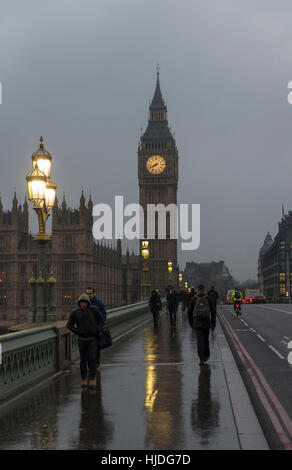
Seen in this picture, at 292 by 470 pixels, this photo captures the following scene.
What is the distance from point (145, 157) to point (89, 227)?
159 ft

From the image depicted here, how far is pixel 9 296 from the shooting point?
116 meters

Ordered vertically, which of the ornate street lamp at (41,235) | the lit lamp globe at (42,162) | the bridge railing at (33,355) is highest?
the lit lamp globe at (42,162)

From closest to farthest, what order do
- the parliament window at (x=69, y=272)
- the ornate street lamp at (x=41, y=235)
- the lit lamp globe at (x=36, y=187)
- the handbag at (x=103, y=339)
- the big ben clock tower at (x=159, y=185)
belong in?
the handbag at (x=103, y=339) < the ornate street lamp at (x=41, y=235) < the lit lamp globe at (x=36, y=187) < the parliament window at (x=69, y=272) < the big ben clock tower at (x=159, y=185)

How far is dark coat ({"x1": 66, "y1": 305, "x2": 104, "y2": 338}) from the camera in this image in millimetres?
11531

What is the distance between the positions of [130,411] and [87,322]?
99.1 inches

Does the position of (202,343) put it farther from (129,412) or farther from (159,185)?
(159,185)

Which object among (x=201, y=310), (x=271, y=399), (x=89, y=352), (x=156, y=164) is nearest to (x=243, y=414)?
(x=271, y=399)

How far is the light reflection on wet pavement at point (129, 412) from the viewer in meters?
7.52

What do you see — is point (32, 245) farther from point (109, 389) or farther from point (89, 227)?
point (109, 389)

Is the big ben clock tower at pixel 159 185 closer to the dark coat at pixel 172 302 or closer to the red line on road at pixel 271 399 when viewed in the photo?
the dark coat at pixel 172 302

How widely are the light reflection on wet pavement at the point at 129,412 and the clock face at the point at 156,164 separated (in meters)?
146

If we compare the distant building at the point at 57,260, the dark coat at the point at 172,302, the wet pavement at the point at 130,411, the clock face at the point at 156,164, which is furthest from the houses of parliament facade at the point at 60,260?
the wet pavement at the point at 130,411

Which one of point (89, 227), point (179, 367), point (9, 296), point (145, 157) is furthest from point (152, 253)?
point (179, 367)

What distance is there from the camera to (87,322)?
11539 millimetres
